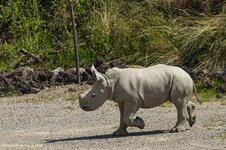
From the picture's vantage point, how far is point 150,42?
1884 centimetres

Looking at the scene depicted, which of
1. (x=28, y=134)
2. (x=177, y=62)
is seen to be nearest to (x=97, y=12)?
(x=177, y=62)

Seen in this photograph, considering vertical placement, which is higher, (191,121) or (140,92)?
(140,92)

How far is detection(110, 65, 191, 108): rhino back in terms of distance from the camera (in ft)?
35.7

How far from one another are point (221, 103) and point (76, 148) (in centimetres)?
468

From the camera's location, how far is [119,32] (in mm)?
19578

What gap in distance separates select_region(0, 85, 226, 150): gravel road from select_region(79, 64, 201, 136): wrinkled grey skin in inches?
10.4

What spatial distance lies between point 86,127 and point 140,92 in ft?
5.36

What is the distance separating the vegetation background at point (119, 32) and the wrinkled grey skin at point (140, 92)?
230 inches

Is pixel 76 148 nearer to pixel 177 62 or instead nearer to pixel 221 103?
pixel 221 103

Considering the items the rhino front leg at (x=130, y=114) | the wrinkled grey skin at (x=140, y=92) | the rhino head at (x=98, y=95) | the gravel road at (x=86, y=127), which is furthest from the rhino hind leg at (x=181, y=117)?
the rhino head at (x=98, y=95)

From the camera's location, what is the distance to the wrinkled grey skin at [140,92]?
35.8ft

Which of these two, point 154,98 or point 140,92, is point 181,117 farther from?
point 140,92

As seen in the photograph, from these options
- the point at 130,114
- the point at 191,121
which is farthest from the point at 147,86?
the point at 191,121

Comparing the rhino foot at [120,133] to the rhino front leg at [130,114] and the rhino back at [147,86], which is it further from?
the rhino back at [147,86]
